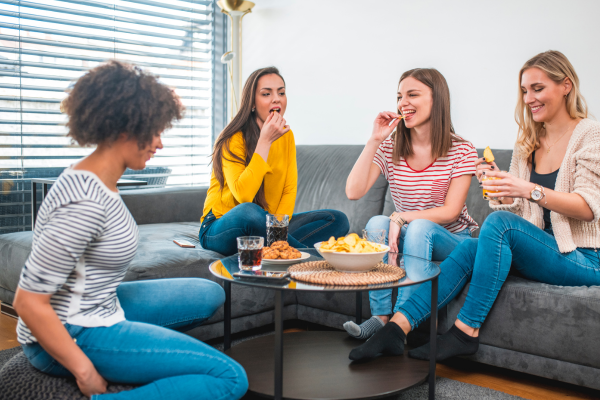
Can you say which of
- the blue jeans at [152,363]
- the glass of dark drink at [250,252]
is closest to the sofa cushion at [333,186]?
the glass of dark drink at [250,252]

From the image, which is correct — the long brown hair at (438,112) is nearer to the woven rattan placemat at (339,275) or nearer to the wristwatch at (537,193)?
the wristwatch at (537,193)

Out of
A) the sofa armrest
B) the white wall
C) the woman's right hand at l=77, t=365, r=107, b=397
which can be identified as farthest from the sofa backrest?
the woman's right hand at l=77, t=365, r=107, b=397

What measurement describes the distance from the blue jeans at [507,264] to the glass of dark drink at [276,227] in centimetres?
46

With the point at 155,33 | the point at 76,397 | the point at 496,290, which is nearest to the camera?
the point at 76,397

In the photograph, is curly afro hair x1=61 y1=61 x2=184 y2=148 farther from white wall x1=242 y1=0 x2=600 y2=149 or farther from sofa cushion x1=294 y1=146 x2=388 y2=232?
white wall x1=242 y1=0 x2=600 y2=149

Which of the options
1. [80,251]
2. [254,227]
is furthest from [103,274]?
[254,227]

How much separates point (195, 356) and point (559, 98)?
1.49 m

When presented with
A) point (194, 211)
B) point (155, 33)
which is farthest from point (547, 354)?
point (155, 33)

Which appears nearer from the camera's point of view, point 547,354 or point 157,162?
point 547,354

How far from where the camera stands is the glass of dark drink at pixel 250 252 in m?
1.42

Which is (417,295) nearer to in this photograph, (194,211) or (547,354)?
(547,354)

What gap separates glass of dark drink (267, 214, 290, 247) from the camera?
165 centimetres

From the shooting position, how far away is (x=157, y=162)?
3834 mm

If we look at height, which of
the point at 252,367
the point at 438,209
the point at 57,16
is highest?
the point at 57,16
